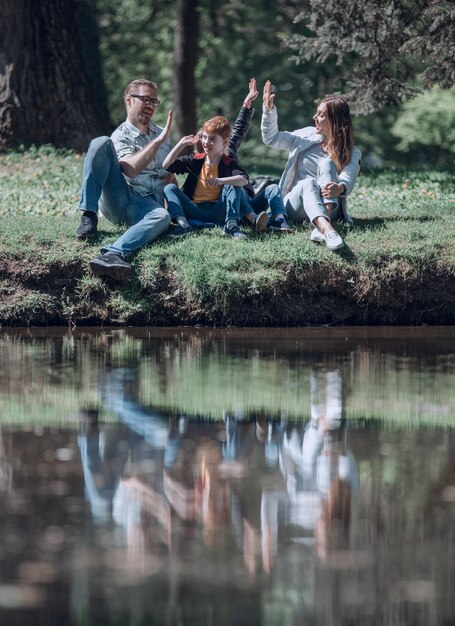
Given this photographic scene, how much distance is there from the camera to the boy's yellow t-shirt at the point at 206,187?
34.9ft

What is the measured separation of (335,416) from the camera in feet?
20.3

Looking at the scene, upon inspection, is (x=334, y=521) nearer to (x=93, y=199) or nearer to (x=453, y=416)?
(x=453, y=416)

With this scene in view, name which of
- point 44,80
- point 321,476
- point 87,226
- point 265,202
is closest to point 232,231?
point 265,202

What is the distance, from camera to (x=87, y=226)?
10422mm

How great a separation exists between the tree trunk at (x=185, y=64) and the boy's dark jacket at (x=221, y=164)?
1156 centimetres

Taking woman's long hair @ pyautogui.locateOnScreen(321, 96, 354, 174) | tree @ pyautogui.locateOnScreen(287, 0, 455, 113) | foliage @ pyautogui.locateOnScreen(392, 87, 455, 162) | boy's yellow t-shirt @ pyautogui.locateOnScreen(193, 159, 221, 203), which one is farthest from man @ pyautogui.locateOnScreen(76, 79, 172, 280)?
foliage @ pyautogui.locateOnScreen(392, 87, 455, 162)

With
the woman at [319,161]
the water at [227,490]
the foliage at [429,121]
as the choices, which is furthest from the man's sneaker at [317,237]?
the foliage at [429,121]

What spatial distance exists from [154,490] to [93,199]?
5.83 metres

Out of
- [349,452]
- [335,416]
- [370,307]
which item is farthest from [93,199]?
[349,452]

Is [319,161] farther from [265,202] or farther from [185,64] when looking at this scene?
[185,64]

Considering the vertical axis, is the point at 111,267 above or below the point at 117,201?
below

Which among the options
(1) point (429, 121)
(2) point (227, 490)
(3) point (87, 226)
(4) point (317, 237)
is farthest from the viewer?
(1) point (429, 121)

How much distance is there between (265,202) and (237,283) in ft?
4.66

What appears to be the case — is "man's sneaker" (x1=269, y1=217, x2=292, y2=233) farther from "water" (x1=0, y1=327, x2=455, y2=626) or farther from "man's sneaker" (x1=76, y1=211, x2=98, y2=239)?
"water" (x1=0, y1=327, x2=455, y2=626)
